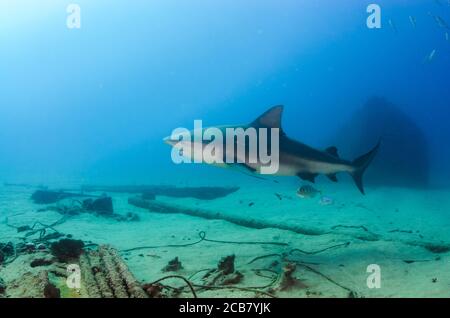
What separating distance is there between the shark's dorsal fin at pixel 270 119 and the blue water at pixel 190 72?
77.9 metres

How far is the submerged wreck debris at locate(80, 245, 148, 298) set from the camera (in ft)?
12.9

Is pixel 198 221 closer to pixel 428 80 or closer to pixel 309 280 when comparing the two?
pixel 309 280

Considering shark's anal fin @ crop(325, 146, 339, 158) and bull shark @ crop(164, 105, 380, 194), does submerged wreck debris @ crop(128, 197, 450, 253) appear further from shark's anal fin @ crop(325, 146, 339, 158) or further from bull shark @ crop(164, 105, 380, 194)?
bull shark @ crop(164, 105, 380, 194)

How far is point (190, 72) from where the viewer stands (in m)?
178

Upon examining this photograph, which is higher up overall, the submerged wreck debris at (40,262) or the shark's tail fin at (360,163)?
the shark's tail fin at (360,163)

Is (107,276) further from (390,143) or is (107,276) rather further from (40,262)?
(390,143)

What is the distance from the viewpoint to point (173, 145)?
5.29m

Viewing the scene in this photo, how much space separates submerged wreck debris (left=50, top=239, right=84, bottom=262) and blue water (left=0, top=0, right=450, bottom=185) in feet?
262

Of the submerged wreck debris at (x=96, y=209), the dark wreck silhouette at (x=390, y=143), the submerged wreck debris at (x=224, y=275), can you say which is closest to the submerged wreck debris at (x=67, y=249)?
the submerged wreck debris at (x=224, y=275)

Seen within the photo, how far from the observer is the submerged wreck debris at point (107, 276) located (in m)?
3.93

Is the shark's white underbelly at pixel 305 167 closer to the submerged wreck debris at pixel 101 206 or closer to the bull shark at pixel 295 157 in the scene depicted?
the bull shark at pixel 295 157
